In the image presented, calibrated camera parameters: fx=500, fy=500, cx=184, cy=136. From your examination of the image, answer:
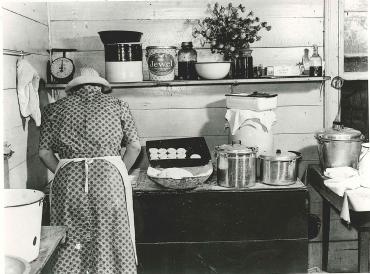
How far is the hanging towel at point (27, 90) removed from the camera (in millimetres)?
2916

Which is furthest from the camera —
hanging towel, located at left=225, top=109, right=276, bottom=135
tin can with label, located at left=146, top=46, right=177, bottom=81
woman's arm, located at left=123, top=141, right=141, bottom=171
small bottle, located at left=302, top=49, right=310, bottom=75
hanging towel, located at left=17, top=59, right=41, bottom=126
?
small bottle, located at left=302, top=49, right=310, bottom=75

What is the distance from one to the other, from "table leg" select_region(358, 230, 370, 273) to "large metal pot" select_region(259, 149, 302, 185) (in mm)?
605

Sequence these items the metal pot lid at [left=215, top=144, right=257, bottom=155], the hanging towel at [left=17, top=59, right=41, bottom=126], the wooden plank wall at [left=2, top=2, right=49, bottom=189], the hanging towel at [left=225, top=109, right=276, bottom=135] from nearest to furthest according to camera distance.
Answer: the wooden plank wall at [left=2, top=2, right=49, bottom=189], the hanging towel at [left=17, top=59, right=41, bottom=126], the metal pot lid at [left=215, top=144, right=257, bottom=155], the hanging towel at [left=225, top=109, right=276, bottom=135]

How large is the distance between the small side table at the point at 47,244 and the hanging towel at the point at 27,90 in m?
0.98

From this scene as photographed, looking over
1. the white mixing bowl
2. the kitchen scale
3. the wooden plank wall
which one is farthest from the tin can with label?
the wooden plank wall

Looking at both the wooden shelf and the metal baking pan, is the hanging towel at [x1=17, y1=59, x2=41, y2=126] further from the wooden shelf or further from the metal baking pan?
the metal baking pan

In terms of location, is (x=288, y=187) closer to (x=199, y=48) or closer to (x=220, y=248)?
(x=220, y=248)

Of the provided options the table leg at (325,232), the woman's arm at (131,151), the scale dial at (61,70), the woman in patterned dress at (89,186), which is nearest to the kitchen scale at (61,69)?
the scale dial at (61,70)

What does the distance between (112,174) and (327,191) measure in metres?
1.42

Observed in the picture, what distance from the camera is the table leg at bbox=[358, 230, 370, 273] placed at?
2.87 metres

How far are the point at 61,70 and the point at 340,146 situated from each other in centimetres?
203

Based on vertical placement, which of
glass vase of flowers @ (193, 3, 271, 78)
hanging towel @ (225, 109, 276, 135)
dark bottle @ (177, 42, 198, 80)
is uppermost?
glass vase of flowers @ (193, 3, 271, 78)

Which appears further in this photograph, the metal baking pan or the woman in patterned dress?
the metal baking pan

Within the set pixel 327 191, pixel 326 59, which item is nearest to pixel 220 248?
pixel 327 191
